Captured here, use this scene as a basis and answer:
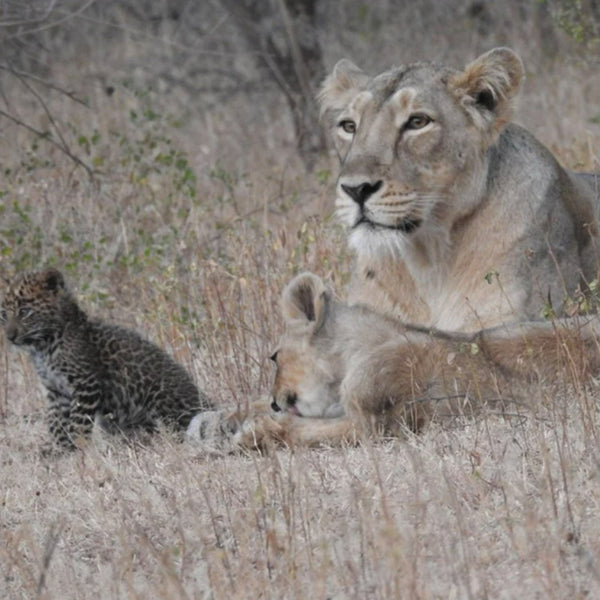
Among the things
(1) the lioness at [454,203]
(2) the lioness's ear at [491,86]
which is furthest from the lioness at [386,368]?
(2) the lioness's ear at [491,86]

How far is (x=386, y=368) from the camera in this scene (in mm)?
5719

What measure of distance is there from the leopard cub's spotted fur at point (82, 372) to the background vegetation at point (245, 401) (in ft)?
0.91

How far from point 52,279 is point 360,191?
62.7 inches

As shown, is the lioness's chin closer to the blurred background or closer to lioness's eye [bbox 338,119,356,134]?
lioness's eye [bbox 338,119,356,134]

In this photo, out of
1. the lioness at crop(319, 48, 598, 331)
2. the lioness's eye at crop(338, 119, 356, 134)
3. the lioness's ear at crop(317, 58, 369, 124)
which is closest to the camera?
the lioness at crop(319, 48, 598, 331)

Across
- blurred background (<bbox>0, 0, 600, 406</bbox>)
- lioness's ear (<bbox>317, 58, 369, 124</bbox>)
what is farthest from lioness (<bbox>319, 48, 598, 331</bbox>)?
blurred background (<bbox>0, 0, 600, 406</bbox>)

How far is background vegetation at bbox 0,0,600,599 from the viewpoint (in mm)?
4395

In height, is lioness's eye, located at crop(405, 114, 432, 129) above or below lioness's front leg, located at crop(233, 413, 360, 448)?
above

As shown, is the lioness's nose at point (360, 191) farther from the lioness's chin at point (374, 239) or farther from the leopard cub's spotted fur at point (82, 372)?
the leopard cub's spotted fur at point (82, 372)

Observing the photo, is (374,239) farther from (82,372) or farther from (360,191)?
(82,372)

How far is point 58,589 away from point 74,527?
0.54 metres

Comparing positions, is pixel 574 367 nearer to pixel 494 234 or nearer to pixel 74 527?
pixel 494 234

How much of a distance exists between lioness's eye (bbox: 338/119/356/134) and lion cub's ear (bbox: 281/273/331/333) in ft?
3.22

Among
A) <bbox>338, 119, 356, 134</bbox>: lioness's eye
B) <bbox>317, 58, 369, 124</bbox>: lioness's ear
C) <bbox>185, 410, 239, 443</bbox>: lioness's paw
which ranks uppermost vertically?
<bbox>317, 58, 369, 124</bbox>: lioness's ear
